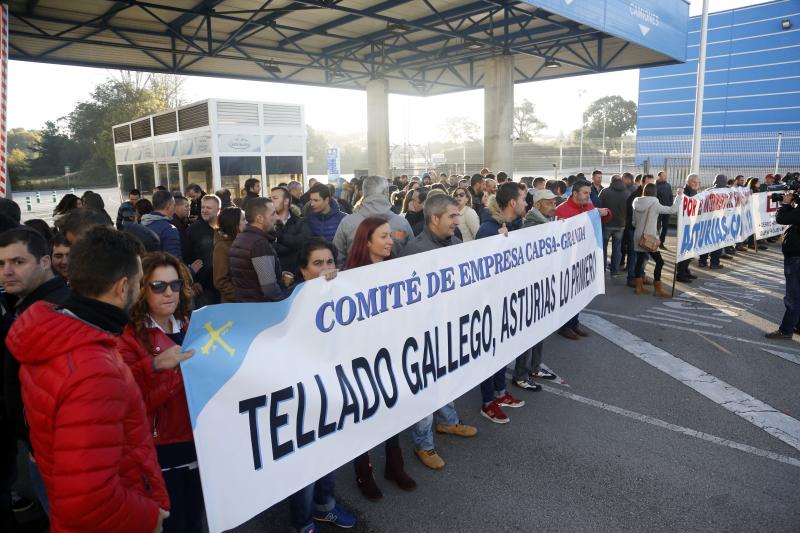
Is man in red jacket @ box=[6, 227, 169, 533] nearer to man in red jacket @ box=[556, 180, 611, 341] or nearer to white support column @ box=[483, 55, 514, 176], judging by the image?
man in red jacket @ box=[556, 180, 611, 341]

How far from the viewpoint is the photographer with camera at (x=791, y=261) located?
622 centimetres

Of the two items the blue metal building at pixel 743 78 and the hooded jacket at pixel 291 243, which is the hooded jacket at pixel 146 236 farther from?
the blue metal building at pixel 743 78

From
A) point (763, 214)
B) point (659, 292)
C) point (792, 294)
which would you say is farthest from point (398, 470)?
point (763, 214)

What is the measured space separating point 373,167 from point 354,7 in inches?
310

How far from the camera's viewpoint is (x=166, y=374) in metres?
2.12

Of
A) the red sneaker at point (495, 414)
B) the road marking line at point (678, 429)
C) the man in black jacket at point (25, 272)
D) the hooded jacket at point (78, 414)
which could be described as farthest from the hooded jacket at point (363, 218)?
the hooded jacket at point (78, 414)

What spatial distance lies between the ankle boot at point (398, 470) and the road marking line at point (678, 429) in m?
2.07

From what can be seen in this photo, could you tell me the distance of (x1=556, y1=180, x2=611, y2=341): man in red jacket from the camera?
21.8 feet

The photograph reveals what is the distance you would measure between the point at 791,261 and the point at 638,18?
1047cm

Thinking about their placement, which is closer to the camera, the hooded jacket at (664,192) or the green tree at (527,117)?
the hooded jacket at (664,192)

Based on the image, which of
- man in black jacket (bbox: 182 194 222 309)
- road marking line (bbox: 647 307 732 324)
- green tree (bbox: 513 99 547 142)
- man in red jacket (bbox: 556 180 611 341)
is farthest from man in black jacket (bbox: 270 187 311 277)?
green tree (bbox: 513 99 547 142)

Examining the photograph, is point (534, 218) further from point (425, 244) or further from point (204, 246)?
point (204, 246)

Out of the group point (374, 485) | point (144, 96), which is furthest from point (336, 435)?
point (144, 96)

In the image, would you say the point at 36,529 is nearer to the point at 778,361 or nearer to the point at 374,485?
the point at 374,485
